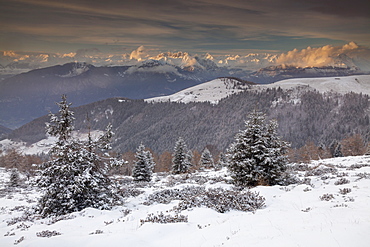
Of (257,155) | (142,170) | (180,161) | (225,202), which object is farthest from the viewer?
(180,161)

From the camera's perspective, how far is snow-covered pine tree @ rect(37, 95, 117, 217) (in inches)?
480

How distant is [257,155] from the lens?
15.7 meters

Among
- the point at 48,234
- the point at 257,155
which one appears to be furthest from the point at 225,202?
the point at 48,234

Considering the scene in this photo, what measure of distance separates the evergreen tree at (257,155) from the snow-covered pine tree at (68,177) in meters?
8.51

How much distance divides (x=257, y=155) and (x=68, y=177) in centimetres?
1175

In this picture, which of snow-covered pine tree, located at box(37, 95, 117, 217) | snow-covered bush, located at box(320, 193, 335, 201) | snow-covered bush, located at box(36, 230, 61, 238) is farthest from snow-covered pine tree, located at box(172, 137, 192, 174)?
snow-covered bush, located at box(36, 230, 61, 238)

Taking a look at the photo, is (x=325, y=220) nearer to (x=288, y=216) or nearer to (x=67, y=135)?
(x=288, y=216)

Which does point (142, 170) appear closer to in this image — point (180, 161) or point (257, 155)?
point (180, 161)

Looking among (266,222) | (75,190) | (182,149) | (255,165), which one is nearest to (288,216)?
(266,222)

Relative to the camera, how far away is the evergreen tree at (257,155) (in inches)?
614

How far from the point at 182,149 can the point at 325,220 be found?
122ft

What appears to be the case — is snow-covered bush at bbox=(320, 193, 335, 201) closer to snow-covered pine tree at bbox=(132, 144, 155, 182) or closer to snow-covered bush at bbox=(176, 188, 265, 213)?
snow-covered bush at bbox=(176, 188, 265, 213)

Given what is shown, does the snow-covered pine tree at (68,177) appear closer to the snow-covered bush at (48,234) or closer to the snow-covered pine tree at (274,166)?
the snow-covered bush at (48,234)

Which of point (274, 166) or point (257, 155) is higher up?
point (257, 155)
